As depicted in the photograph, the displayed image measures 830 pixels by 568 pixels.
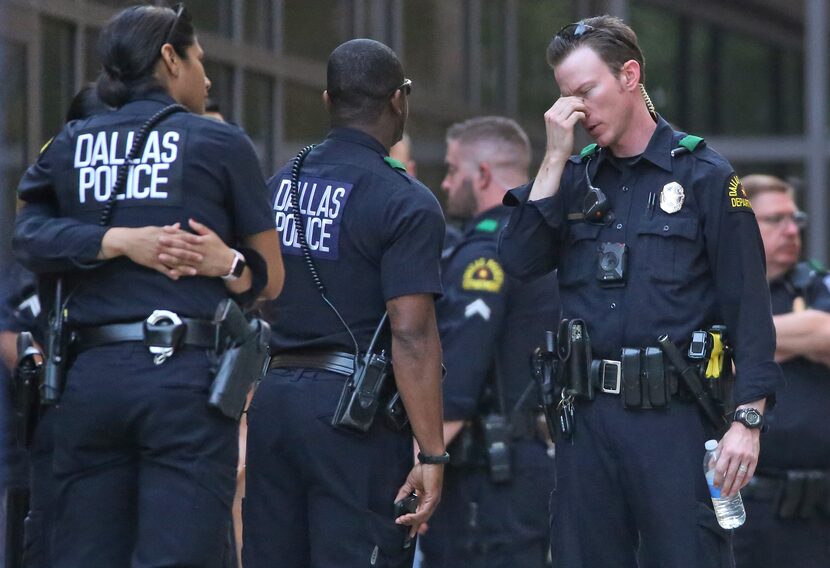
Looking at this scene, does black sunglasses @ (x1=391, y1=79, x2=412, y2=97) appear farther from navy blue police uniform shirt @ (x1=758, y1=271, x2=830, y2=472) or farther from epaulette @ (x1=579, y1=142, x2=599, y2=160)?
navy blue police uniform shirt @ (x1=758, y1=271, x2=830, y2=472)

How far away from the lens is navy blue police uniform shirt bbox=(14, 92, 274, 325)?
368 cm

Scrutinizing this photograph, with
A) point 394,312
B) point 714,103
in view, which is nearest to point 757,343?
point 394,312

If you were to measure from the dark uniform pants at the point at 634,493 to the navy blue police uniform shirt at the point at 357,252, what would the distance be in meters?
0.61

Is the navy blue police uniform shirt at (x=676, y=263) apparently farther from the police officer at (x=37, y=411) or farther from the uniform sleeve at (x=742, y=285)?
the police officer at (x=37, y=411)

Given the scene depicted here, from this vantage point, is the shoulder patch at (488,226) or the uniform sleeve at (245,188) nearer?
the uniform sleeve at (245,188)

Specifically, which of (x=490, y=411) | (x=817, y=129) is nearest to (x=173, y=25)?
(x=490, y=411)

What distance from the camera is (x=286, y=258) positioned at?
158 inches

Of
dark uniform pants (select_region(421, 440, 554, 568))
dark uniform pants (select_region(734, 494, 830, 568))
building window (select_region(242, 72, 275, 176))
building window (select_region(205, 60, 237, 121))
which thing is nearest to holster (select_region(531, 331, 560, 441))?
dark uniform pants (select_region(421, 440, 554, 568))

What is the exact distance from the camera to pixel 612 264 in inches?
153

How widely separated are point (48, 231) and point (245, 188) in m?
0.53

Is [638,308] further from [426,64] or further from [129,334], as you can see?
[426,64]

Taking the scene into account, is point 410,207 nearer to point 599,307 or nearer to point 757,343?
point 599,307

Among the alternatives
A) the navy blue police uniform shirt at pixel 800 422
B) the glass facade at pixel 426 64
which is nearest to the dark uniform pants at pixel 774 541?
the navy blue police uniform shirt at pixel 800 422

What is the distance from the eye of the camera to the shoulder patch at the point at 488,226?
525cm
